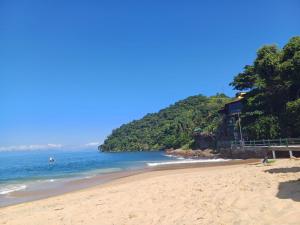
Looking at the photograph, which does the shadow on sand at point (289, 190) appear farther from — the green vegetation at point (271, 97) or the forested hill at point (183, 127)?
the forested hill at point (183, 127)

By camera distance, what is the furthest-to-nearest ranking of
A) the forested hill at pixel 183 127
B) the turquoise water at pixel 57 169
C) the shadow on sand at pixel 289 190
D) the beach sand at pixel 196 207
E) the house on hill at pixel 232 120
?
the forested hill at pixel 183 127 → the house on hill at pixel 232 120 → the turquoise water at pixel 57 169 → the shadow on sand at pixel 289 190 → the beach sand at pixel 196 207

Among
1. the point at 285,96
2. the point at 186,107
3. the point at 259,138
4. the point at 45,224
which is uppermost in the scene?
the point at 186,107

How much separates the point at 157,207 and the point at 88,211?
2.70 m

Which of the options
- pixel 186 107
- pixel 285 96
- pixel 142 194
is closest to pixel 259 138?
pixel 285 96

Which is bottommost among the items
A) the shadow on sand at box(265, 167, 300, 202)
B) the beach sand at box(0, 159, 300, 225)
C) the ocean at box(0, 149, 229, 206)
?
the ocean at box(0, 149, 229, 206)

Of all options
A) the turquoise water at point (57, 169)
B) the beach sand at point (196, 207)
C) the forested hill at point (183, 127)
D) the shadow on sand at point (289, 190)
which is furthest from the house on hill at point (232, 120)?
the shadow on sand at point (289, 190)

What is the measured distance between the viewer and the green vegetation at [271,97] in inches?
1440

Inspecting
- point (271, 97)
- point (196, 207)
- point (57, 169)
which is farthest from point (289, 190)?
point (57, 169)

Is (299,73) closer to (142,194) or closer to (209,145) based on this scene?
(142,194)

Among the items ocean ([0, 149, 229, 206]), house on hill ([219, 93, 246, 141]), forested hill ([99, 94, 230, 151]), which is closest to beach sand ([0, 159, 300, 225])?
ocean ([0, 149, 229, 206])

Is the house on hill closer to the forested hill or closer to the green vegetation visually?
the green vegetation

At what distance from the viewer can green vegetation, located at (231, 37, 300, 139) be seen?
1440 inches

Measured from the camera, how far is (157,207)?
10.8m

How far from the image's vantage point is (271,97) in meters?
42.1
